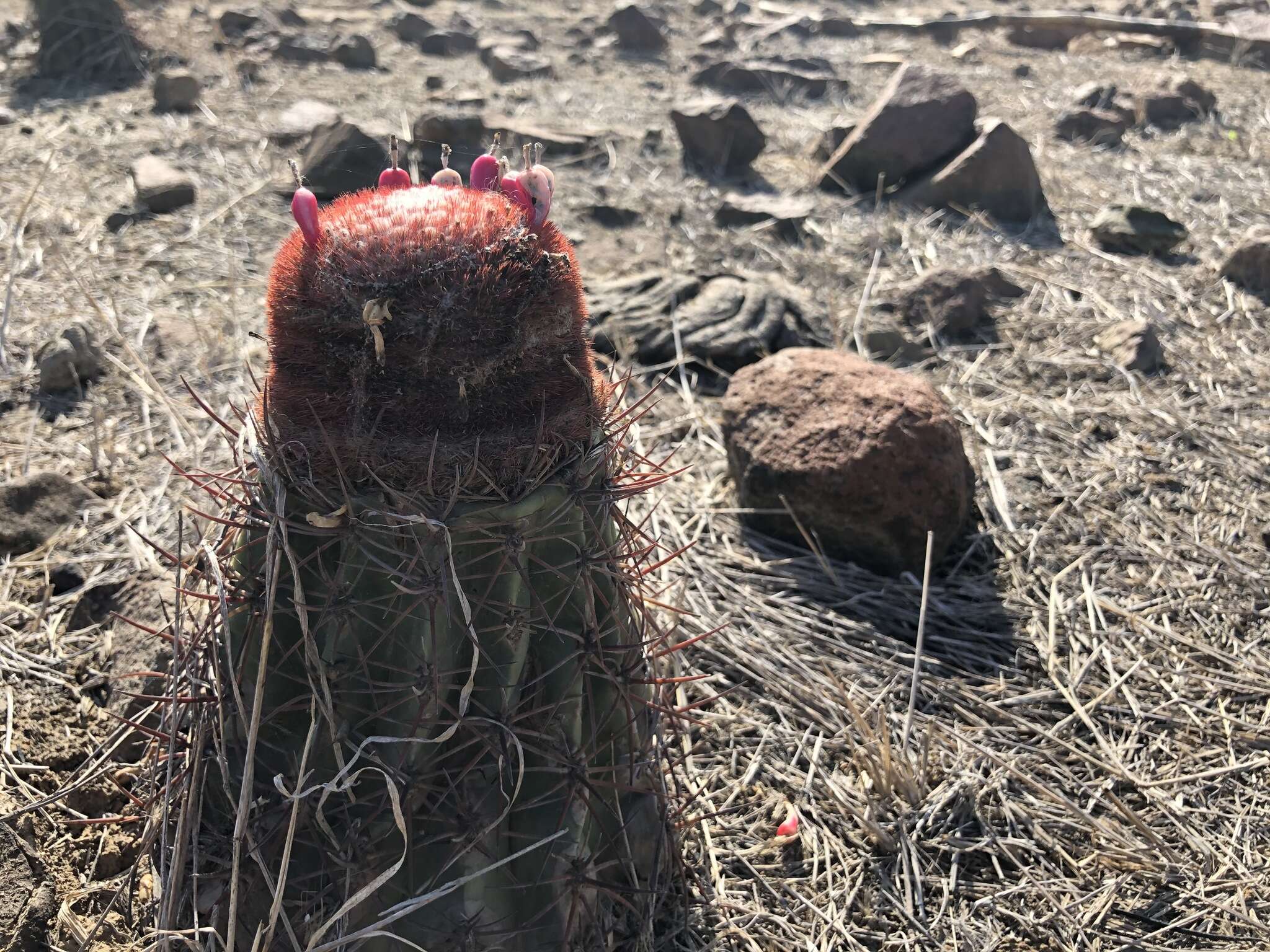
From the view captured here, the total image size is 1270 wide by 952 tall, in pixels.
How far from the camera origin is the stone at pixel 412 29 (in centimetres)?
984

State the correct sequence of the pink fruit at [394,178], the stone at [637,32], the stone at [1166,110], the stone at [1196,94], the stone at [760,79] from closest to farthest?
the pink fruit at [394,178] → the stone at [1166,110] → the stone at [1196,94] → the stone at [760,79] → the stone at [637,32]

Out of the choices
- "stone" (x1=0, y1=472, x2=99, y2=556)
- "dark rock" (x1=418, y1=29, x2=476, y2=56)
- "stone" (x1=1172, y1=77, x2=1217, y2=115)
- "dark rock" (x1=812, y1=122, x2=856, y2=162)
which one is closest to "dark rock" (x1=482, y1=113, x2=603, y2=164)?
"dark rock" (x1=812, y1=122, x2=856, y2=162)

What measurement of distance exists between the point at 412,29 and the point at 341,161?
4608 millimetres

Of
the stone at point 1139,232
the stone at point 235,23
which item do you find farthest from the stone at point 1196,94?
the stone at point 235,23

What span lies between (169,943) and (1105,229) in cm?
553

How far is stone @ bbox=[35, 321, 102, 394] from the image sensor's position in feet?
13.3

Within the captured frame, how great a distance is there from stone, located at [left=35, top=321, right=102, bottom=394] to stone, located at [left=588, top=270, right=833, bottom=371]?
190 centimetres

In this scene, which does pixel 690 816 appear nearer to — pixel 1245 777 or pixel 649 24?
pixel 1245 777

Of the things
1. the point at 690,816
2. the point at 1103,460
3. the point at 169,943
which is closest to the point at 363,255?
the point at 169,943

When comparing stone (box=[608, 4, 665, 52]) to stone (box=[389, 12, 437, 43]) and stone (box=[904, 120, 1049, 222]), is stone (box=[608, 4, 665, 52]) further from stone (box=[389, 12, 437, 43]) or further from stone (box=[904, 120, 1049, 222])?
stone (box=[904, 120, 1049, 222])

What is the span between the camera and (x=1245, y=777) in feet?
9.09

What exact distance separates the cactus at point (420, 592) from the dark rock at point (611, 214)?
4.35 metres

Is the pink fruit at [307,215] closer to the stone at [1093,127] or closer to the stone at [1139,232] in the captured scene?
the stone at [1139,232]

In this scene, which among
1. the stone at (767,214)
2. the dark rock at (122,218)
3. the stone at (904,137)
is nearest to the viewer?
the dark rock at (122,218)
